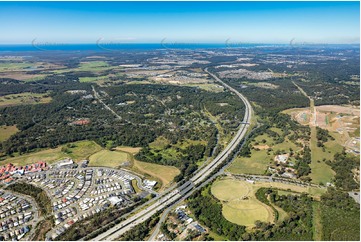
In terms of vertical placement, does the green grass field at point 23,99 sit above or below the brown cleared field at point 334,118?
above

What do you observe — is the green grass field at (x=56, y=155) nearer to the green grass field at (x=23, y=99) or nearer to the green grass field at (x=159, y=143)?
the green grass field at (x=159, y=143)

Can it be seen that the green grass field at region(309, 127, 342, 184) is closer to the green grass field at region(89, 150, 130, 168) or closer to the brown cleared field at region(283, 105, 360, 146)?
the brown cleared field at region(283, 105, 360, 146)

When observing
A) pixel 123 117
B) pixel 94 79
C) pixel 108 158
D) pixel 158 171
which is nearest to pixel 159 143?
pixel 108 158

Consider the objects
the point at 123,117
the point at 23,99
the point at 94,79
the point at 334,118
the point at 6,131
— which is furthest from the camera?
the point at 94,79

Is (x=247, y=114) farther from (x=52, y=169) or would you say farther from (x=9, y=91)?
(x=9, y=91)

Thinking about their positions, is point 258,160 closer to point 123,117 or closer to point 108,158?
point 108,158

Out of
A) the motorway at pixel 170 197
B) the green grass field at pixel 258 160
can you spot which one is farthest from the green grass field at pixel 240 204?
the green grass field at pixel 258 160
